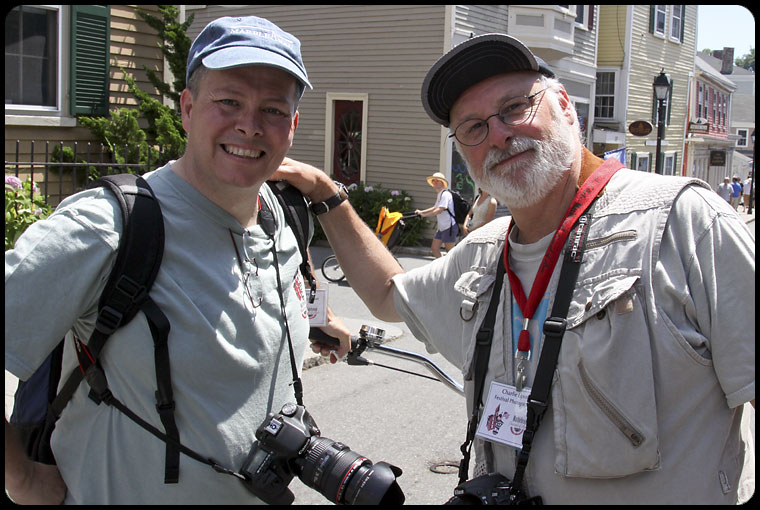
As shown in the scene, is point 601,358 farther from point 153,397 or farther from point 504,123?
point 153,397

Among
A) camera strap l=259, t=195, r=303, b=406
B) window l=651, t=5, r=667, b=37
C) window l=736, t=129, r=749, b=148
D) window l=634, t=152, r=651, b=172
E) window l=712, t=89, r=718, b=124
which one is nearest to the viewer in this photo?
camera strap l=259, t=195, r=303, b=406

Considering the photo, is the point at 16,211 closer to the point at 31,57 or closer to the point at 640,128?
the point at 31,57

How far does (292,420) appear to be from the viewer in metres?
2.07

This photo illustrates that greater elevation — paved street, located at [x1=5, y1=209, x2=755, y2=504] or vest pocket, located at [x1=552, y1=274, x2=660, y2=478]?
vest pocket, located at [x1=552, y1=274, x2=660, y2=478]

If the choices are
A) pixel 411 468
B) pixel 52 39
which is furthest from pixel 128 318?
pixel 52 39

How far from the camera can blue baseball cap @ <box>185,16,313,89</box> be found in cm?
203

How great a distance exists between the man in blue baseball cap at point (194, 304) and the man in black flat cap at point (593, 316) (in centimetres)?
67

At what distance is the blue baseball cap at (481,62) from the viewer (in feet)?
7.38

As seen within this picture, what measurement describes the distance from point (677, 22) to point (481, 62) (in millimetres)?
27397

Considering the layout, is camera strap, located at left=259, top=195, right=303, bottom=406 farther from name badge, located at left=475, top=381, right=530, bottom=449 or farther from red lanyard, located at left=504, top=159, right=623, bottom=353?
red lanyard, located at left=504, top=159, right=623, bottom=353

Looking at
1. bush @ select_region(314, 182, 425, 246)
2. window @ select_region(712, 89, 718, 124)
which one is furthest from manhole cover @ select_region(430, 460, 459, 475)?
window @ select_region(712, 89, 718, 124)

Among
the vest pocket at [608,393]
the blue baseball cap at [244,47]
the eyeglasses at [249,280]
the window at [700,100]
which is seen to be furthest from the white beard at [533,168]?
the window at [700,100]

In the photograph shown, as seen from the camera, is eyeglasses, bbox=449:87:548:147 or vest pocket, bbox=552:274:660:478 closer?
vest pocket, bbox=552:274:660:478

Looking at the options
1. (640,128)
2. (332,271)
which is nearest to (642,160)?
(640,128)
